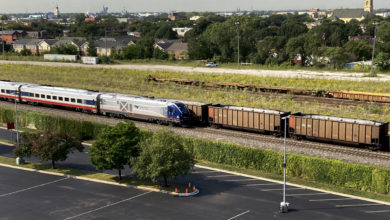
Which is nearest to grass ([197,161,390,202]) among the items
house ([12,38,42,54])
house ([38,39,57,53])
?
house ([38,39,57,53])

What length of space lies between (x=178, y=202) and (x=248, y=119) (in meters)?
20.1

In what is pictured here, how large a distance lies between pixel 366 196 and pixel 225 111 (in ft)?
72.7

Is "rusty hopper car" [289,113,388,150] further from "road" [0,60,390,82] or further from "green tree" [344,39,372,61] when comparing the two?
"green tree" [344,39,372,61]

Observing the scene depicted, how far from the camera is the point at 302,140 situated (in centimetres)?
4922

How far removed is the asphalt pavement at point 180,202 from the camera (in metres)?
32.0

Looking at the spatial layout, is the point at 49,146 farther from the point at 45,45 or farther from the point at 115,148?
the point at 45,45

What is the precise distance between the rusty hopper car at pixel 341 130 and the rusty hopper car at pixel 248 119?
1653mm

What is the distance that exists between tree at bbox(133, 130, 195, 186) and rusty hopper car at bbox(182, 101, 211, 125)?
1955 cm

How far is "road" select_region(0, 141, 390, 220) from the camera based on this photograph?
3203cm

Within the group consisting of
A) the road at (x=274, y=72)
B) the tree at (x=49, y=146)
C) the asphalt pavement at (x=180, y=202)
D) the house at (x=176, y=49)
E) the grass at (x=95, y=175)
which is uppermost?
the house at (x=176, y=49)

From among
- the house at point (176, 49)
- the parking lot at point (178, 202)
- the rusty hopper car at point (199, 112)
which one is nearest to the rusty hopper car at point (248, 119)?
the rusty hopper car at point (199, 112)

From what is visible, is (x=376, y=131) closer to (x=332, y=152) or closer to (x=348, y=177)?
(x=332, y=152)

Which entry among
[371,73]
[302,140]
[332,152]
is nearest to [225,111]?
[302,140]

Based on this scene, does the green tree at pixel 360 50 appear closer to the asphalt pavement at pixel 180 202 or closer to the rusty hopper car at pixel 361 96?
the rusty hopper car at pixel 361 96
